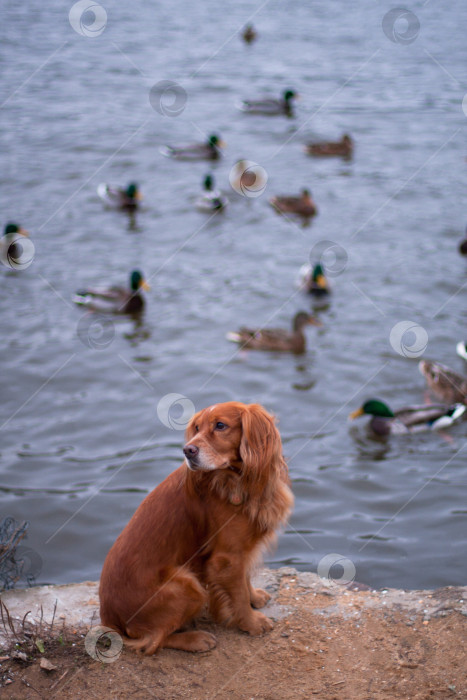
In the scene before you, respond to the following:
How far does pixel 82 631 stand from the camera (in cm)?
467

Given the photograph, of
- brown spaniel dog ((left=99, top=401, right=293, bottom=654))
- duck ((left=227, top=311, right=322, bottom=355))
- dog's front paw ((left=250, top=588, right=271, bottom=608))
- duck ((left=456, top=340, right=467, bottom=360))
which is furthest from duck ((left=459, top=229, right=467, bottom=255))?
brown spaniel dog ((left=99, top=401, right=293, bottom=654))

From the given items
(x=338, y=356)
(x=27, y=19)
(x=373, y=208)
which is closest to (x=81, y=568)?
(x=338, y=356)

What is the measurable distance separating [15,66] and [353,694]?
18731 millimetres

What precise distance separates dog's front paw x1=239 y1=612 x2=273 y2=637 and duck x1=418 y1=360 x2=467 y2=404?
5.47 meters

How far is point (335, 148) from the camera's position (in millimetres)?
16406

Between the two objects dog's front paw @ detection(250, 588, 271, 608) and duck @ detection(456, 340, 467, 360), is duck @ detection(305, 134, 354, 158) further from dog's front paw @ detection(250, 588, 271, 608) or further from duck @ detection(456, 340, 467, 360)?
dog's front paw @ detection(250, 588, 271, 608)

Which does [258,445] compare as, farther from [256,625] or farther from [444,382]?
[444,382]

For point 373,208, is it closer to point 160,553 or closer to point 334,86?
point 334,86

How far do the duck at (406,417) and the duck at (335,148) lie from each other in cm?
842

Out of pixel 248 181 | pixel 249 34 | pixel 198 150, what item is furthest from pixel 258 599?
pixel 249 34

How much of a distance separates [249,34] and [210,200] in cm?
1124

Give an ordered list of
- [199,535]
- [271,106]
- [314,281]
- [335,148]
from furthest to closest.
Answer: [271,106]
[335,148]
[314,281]
[199,535]

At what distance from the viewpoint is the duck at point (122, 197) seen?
14.2 metres

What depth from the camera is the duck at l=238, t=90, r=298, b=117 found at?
62.2 feet
